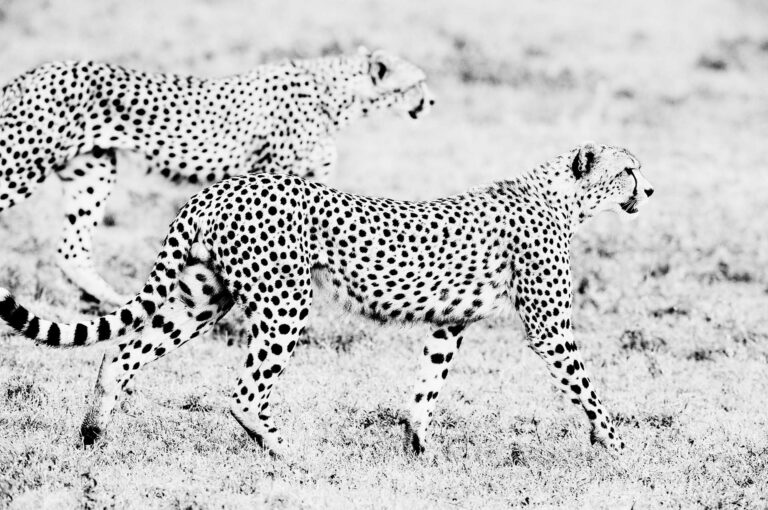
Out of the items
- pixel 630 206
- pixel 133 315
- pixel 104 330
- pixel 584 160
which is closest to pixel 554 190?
pixel 584 160

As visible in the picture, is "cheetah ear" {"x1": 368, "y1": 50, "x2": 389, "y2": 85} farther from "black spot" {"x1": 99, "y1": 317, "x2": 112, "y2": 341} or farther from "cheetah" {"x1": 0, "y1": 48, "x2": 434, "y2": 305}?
"black spot" {"x1": 99, "y1": 317, "x2": 112, "y2": 341}

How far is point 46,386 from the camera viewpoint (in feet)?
19.1

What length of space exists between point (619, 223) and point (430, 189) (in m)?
1.86

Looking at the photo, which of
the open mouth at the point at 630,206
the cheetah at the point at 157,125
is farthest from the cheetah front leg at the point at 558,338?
the cheetah at the point at 157,125

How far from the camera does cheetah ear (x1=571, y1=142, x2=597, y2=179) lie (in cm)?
584

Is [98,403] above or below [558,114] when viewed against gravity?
above

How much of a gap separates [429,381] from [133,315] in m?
1.50

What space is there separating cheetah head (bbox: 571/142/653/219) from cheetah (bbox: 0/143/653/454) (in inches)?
7.1

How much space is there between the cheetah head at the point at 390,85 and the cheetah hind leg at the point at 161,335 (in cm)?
301

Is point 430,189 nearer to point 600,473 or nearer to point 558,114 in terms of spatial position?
point 558,114

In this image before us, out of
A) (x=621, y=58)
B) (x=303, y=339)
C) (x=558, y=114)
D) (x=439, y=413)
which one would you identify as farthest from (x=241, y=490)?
(x=621, y=58)

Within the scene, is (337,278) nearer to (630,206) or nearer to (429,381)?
(429,381)

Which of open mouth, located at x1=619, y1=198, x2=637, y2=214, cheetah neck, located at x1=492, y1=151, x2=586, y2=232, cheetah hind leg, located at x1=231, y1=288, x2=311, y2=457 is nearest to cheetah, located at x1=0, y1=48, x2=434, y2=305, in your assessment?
cheetah neck, located at x1=492, y1=151, x2=586, y2=232

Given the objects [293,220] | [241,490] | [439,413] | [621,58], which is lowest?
[621,58]
